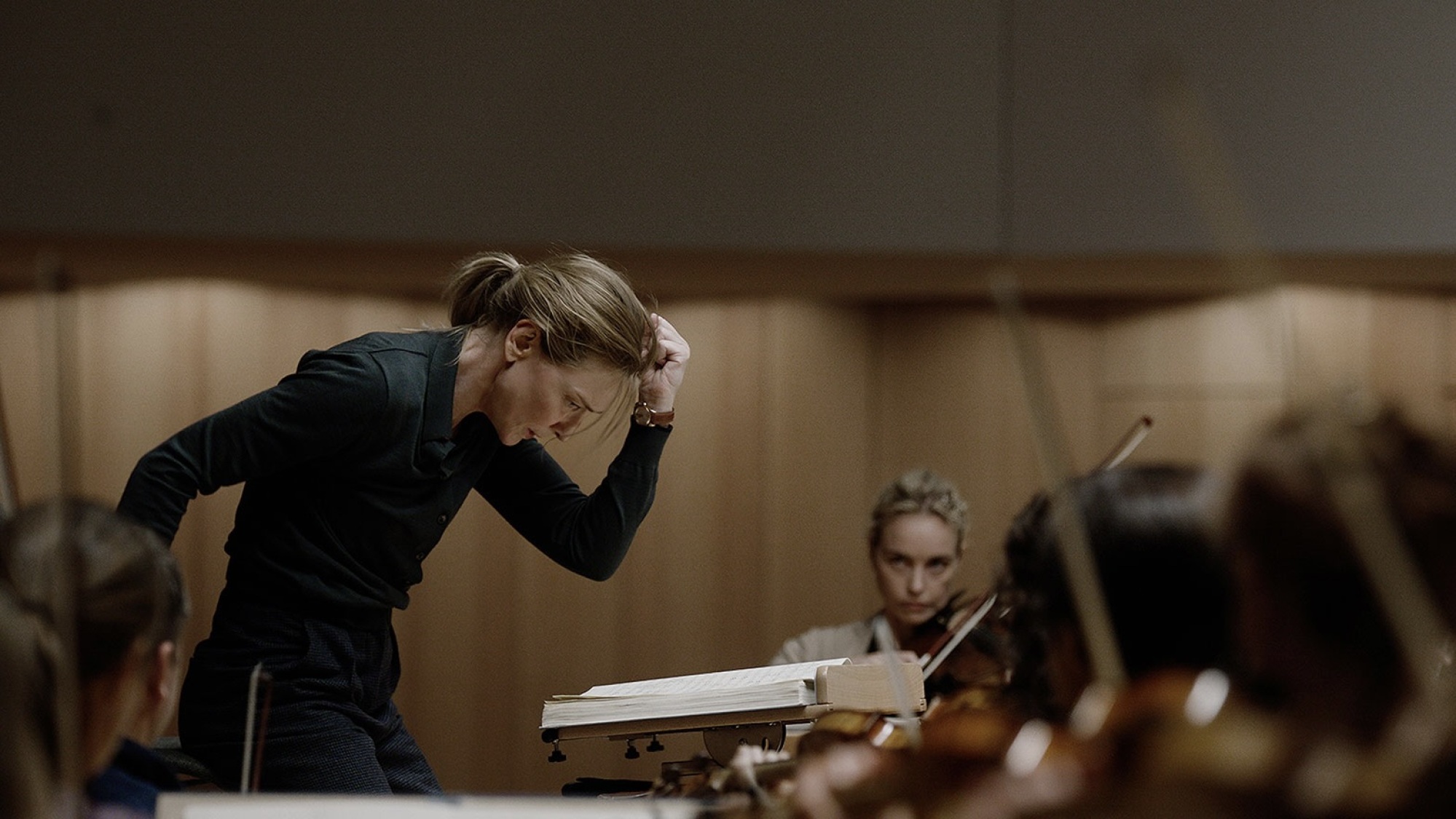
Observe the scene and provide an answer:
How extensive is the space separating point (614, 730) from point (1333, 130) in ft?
8.45

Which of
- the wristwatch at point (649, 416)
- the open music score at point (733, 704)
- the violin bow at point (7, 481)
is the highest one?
the wristwatch at point (649, 416)

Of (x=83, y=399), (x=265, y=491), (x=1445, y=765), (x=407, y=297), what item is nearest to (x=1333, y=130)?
(x=407, y=297)

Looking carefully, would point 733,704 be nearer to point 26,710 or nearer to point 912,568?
point 26,710

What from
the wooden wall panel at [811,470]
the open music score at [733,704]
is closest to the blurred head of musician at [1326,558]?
the open music score at [733,704]

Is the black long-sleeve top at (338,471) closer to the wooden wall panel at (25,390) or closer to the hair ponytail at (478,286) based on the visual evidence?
the hair ponytail at (478,286)

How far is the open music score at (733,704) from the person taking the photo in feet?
4.86

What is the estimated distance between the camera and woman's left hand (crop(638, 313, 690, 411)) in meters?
1.93

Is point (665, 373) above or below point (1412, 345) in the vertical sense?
below

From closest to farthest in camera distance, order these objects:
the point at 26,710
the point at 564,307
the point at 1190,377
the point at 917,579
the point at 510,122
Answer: the point at 26,710, the point at 564,307, the point at 917,579, the point at 510,122, the point at 1190,377

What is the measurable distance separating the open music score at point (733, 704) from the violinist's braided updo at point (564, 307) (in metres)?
0.45

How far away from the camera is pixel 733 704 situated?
1.48 meters

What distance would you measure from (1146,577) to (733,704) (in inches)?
24.2

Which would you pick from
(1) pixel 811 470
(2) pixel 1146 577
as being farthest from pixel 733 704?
(1) pixel 811 470

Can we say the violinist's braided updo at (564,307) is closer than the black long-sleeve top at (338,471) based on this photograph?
No
